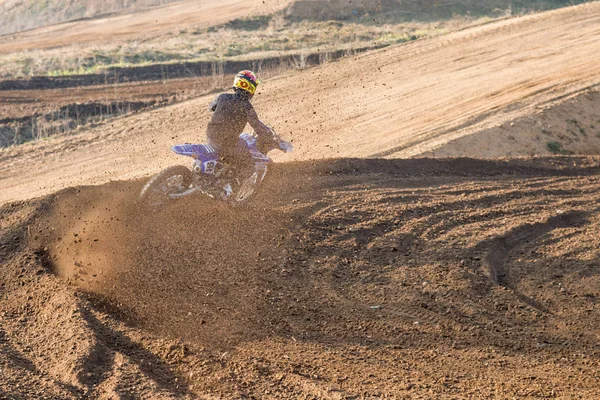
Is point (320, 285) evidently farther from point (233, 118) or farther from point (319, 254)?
point (233, 118)

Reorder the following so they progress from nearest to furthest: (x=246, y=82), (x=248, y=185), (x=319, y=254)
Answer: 1. (x=319, y=254)
2. (x=246, y=82)
3. (x=248, y=185)

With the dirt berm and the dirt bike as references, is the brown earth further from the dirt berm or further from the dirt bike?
the dirt bike

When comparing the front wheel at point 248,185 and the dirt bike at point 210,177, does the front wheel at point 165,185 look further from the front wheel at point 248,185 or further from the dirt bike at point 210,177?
the front wheel at point 248,185

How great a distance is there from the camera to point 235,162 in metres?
9.80

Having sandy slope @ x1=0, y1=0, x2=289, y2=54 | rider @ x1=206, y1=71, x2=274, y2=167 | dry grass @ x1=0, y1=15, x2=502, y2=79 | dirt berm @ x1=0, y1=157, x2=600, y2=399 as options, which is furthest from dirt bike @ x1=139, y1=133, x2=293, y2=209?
sandy slope @ x1=0, y1=0, x2=289, y2=54

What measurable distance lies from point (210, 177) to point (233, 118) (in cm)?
89

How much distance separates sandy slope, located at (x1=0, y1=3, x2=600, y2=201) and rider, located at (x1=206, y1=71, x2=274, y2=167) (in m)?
4.86

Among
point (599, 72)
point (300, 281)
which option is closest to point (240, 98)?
point (300, 281)

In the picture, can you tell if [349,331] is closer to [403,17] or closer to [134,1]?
[403,17]

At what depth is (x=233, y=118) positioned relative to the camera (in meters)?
9.52

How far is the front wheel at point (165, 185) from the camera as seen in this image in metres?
9.38

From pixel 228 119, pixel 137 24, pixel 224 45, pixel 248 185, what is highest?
pixel 137 24

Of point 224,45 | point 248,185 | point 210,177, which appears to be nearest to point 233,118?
point 210,177

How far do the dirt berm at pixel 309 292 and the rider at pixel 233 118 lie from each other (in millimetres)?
836
